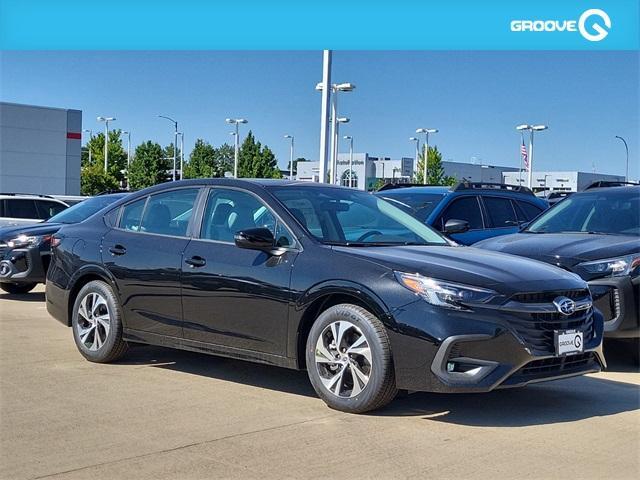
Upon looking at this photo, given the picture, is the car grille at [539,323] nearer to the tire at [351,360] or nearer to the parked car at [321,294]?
the parked car at [321,294]

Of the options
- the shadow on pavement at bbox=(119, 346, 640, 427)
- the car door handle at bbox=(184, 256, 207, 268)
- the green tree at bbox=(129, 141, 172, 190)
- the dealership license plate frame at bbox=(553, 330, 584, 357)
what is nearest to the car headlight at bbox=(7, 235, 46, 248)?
the shadow on pavement at bbox=(119, 346, 640, 427)

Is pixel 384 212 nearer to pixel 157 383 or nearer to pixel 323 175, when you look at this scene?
pixel 157 383

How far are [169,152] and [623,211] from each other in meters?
95.1

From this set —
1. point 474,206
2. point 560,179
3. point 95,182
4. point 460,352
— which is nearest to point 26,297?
point 474,206

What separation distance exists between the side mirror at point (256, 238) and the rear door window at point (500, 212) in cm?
575

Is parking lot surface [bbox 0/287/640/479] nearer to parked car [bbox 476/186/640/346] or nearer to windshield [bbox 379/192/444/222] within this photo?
parked car [bbox 476/186/640/346]

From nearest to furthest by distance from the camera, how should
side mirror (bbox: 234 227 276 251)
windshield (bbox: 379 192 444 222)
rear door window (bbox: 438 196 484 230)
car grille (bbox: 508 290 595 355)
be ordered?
car grille (bbox: 508 290 595 355) < side mirror (bbox: 234 227 276 251) < windshield (bbox: 379 192 444 222) < rear door window (bbox: 438 196 484 230)

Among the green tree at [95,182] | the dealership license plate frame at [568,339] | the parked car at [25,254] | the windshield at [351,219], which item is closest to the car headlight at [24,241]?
the parked car at [25,254]

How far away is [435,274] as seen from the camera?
5.21 metres

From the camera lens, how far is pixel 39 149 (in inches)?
1981

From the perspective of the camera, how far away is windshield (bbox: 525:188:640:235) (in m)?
8.16

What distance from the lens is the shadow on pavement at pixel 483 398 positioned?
5461mm

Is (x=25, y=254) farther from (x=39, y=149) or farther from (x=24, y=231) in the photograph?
(x=39, y=149)

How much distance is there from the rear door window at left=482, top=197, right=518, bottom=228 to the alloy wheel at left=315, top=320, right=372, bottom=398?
5.97 metres
